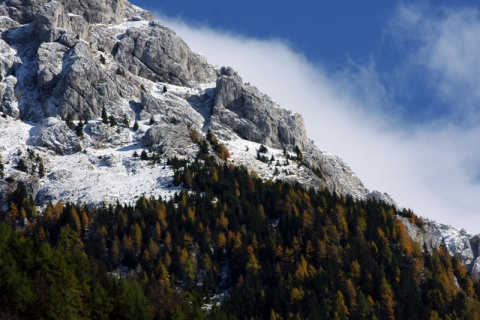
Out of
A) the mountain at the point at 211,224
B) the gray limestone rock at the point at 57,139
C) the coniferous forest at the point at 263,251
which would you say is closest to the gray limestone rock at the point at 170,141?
the mountain at the point at 211,224

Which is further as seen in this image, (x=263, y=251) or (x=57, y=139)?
(x=57, y=139)

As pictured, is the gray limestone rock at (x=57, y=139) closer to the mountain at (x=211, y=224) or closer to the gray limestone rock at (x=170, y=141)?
the mountain at (x=211, y=224)

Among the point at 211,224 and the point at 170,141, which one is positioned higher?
the point at 170,141

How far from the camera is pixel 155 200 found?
158 meters

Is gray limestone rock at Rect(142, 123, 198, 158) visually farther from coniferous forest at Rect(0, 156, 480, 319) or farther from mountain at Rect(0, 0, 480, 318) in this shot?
coniferous forest at Rect(0, 156, 480, 319)

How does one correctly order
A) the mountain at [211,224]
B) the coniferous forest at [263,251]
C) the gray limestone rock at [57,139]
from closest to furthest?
the coniferous forest at [263,251]
the mountain at [211,224]
the gray limestone rock at [57,139]

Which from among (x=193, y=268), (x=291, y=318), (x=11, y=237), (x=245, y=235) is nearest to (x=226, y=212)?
(x=245, y=235)

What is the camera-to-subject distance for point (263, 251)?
14400 cm

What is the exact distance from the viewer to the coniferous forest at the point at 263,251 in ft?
424

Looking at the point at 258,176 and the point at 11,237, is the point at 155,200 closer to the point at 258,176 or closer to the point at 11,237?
the point at 258,176

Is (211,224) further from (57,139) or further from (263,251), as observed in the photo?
(57,139)

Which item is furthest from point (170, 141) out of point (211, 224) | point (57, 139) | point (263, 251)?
point (263, 251)

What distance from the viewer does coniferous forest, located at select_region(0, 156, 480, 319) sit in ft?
424

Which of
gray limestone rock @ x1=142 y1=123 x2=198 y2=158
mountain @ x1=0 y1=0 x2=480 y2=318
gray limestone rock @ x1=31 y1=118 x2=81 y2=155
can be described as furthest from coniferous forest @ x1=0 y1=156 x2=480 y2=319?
gray limestone rock @ x1=31 y1=118 x2=81 y2=155
